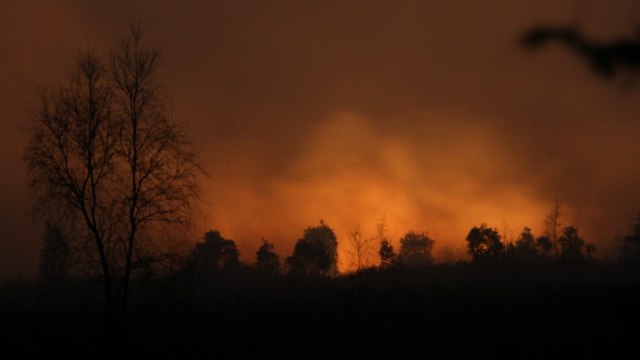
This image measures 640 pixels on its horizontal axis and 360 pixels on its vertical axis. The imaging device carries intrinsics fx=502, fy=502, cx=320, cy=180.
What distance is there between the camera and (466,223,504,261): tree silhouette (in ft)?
139

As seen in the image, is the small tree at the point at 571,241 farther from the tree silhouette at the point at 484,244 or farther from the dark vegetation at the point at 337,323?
the dark vegetation at the point at 337,323

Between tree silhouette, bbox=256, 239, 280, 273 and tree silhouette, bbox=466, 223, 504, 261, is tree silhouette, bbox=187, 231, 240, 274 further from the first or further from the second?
tree silhouette, bbox=466, 223, 504, 261

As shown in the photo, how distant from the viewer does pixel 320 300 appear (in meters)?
26.6

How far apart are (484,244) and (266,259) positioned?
22055 millimetres

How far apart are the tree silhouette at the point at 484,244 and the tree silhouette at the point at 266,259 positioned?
18823 millimetres

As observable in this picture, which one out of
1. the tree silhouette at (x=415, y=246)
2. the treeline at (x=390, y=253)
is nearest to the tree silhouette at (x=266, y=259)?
the treeline at (x=390, y=253)

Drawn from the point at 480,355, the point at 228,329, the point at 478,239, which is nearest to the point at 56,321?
the point at 228,329

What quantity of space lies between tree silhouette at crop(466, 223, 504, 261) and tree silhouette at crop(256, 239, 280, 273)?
18.8 metres

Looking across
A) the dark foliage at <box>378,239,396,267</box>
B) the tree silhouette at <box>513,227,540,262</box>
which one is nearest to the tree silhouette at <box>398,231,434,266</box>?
the tree silhouette at <box>513,227,540,262</box>

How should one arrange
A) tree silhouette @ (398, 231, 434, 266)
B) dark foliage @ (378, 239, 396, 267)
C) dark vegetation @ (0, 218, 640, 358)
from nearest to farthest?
1. dark vegetation @ (0, 218, 640, 358)
2. dark foliage @ (378, 239, 396, 267)
3. tree silhouette @ (398, 231, 434, 266)

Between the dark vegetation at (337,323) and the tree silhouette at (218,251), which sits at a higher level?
the tree silhouette at (218,251)

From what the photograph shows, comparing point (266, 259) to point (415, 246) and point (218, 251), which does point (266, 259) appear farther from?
point (415, 246)

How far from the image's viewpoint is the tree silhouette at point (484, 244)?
139 ft

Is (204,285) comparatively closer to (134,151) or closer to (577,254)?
(134,151)
